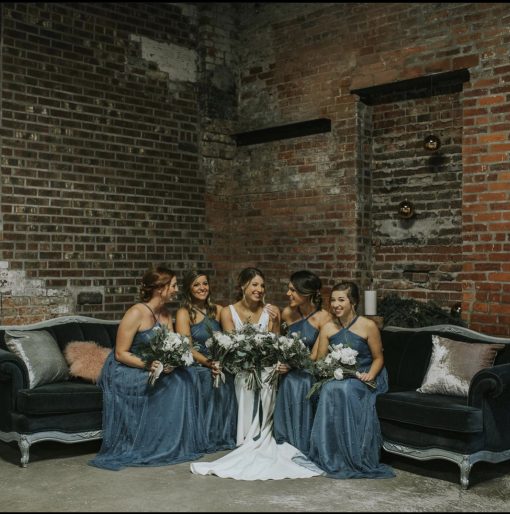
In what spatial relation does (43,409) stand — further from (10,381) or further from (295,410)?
(295,410)

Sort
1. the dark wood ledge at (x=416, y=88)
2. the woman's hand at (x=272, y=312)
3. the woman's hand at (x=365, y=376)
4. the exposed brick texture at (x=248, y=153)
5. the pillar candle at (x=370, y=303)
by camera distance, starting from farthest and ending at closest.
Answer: the pillar candle at (x=370, y=303) < the dark wood ledge at (x=416, y=88) < the exposed brick texture at (x=248, y=153) < the woman's hand at (x=272, y=312) < the woman's hand at (x=365, y=376)

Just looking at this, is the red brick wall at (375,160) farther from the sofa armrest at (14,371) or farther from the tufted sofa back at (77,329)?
the sofa armrest at (14,371)

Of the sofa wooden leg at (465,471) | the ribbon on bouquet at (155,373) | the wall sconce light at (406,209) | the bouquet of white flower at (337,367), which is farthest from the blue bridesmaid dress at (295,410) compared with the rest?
the wall sconce light at (406,209)

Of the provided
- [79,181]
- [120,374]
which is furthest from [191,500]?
[79,181]

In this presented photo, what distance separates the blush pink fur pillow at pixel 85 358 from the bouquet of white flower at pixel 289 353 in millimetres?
1442

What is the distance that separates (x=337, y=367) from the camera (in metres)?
5.65

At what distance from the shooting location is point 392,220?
25.1 feet

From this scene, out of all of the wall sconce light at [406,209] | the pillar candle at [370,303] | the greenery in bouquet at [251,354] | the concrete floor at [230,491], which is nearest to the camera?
the concrete floor at [230,491]

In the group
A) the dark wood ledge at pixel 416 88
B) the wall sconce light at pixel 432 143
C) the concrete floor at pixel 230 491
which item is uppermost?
the dark wood ledge at pixel 416 88

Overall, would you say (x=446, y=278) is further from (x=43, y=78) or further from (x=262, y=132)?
(x=43, y=78)

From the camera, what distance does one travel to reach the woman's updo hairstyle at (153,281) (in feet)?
19.8

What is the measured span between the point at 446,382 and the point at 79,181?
404 cm

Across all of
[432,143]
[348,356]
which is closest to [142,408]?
[348,356]

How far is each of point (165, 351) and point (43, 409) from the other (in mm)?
1002
